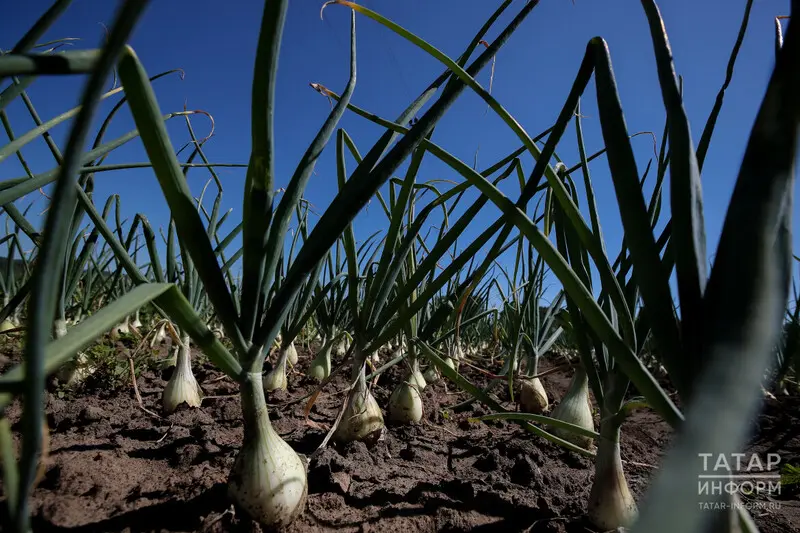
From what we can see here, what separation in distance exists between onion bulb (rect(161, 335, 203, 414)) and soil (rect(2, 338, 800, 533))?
5cm

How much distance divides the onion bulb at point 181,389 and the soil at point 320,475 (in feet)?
0.16

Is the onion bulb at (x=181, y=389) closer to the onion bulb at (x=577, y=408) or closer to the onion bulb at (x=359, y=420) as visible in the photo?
the onion bulb at (x=359, y=420)

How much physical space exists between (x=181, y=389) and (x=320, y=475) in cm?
81

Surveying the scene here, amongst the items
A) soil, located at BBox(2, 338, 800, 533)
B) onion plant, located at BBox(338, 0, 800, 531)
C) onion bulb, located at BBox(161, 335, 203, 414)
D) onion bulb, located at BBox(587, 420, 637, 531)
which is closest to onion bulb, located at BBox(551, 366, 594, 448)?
soil, located at BBox(2, 338, 800, 533)

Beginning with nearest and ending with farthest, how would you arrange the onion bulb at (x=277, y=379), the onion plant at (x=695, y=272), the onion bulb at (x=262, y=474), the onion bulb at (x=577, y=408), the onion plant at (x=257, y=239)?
the onion plant at (x=695, y=272), the onion plant at (x=257, y=239), the onion bulb at (x=262, y=474), the onion bulb at (x=577, y=408), the onion bulb at (x=277, y=379)

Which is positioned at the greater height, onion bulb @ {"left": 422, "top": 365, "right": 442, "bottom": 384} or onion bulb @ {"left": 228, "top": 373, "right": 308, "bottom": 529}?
onion bulb @ {"left": 422, "top": 365, "right": 442, "bottom": 384}

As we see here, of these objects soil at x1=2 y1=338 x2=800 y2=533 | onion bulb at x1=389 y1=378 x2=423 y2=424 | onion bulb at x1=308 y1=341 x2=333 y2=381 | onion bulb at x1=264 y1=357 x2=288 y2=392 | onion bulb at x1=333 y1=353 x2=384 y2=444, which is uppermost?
onion bulb at x1=308 y1=341 x2=333 y2=381

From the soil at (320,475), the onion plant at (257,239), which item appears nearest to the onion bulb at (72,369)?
the soil at (320,475)

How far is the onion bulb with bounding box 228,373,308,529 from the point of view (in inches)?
29.0

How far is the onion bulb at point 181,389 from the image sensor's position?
1497 mm

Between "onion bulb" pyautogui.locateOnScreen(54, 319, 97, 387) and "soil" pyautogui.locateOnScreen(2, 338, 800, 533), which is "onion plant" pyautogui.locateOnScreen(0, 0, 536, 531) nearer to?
"soil" pyautogui.locateOnScreen(2, 338, 800, 533)

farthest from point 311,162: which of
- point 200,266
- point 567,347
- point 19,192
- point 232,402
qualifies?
point 567,347

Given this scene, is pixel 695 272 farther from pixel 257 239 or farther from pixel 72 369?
pixel 72 369

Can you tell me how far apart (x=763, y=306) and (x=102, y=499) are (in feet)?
3.70
